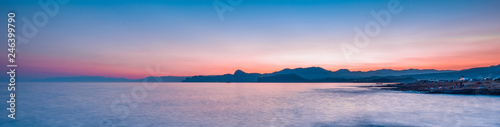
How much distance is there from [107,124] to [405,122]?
72.7 ft

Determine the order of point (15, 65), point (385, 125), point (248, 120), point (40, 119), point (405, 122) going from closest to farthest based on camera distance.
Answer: point (15, 65)
point (385, 125)
point (405, 122)
point (248, 120)
point (40, 119)

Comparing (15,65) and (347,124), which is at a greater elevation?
(15,65)

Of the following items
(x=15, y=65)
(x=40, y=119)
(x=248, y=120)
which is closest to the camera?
(x=15, y=65)

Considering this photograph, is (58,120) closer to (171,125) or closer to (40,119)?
(40,119)

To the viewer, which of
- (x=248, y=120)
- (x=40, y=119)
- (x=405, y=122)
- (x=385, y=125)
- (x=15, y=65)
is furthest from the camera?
(x=40, y=119)

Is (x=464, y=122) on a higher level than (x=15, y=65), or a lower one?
lower

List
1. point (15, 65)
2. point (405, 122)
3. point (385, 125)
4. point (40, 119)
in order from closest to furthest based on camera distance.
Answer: point (15, 65), point (385, 125), point (405, 122), point (40, 119)

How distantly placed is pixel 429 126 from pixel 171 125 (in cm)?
1810

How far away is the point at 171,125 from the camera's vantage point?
1991 cm

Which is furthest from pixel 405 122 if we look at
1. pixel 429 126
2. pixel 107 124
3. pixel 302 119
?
pixel 107 124

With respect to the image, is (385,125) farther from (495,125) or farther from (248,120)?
(248,120)

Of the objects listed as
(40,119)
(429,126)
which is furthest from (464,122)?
(40,119)

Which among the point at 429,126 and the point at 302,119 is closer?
the point at 429,126

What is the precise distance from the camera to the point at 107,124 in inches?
790
